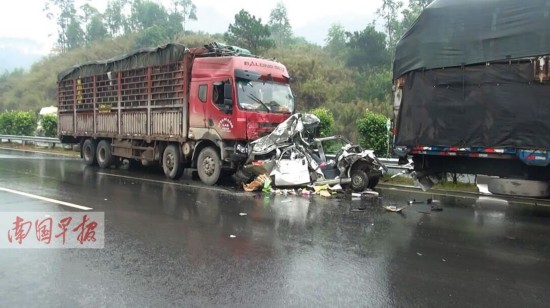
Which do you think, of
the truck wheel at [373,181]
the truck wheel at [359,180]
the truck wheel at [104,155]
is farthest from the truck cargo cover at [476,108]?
the truck wheel at [104,155]

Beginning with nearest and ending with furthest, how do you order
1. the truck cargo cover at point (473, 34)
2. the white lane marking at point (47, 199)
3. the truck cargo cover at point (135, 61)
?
the truck cargo cover at point (473, 34) < the white lane marking at point (47, 199) < the truck cargo cover at point (135, 61)

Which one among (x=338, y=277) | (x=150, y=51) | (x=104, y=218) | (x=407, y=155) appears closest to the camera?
(x=338, y=277)

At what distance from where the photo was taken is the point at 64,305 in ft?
12.8

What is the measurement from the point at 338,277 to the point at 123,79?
12049 mm

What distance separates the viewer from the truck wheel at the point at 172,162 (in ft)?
42.2

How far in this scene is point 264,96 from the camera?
11.7m

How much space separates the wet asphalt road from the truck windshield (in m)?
3.16

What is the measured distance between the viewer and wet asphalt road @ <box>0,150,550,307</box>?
13.7 ft

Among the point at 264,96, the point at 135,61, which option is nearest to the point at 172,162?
the point at 264,96

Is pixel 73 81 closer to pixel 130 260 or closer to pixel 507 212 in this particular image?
pixel 130 260

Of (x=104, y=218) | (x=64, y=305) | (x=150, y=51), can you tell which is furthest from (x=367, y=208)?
(x=150, y=51)

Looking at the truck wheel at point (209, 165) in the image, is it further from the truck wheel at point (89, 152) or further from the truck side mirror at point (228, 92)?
the truck wheel at point (89, 152)

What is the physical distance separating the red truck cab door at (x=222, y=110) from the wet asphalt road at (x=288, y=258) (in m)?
2.60

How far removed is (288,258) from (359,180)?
5623 mm
